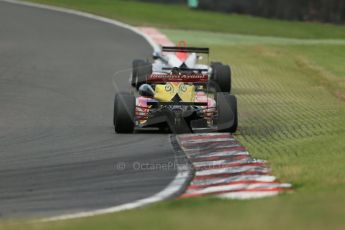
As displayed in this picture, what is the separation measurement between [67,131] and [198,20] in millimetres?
24175

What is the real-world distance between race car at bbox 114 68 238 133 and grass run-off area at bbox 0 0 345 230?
0.53 metres

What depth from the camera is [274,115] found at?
17.0 meters

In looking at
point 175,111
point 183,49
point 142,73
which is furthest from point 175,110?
point 142,73

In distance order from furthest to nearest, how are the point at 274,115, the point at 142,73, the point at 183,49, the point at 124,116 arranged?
1. the point at 142,73
2. the point at 274,115
3. the point at 183,49
4. the point at 124,116

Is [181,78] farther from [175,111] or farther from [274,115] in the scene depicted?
[274,115]

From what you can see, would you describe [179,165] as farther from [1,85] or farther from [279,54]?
[279,54]

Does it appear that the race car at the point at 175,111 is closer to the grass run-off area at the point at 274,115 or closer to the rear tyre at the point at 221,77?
the grass run-off area at the point at 274,115

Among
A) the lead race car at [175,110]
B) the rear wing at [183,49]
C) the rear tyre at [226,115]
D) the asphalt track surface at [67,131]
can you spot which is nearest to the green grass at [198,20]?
the asphalt track surface at [67,131]

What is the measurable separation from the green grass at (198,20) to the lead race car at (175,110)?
21.1 metres

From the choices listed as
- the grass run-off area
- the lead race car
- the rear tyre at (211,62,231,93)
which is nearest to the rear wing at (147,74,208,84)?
the lead race car

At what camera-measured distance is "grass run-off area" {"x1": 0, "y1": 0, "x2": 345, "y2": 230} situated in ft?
22.6

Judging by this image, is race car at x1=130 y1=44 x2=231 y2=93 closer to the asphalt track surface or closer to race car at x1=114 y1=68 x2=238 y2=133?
the asphalt track surface

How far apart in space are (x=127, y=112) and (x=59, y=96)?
5957 mm

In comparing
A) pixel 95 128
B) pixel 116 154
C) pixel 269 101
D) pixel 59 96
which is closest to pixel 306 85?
pixel 269 101
